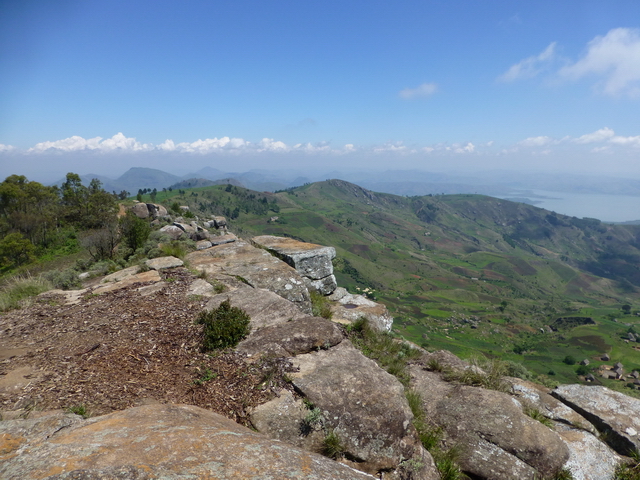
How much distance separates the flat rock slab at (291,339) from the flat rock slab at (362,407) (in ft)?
1.71

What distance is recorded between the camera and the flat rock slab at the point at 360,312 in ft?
46.3

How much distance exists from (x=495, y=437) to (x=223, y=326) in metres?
7.20

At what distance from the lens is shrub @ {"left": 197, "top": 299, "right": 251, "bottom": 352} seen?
7.96 metres

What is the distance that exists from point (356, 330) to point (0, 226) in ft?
195

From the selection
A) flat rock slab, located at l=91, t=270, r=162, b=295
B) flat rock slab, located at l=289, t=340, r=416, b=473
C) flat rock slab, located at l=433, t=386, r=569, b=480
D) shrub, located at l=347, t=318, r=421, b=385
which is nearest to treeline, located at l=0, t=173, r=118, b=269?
flat rock slab, located at l=91, t=270, r=162, b=295

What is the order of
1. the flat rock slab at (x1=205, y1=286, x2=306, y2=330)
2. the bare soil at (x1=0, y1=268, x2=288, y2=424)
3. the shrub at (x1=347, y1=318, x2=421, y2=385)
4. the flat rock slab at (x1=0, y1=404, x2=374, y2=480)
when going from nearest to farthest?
the flat rock slab at (x1=0, y1=404, x2=374, y2=480)
the bare soil at (x1=0, y1=268, x2=288, y2=424)
the shrub at (x1=347, y1=318, x2=421, y2=385)
the flat rock slab at (x1=205, y1=286, x2=306, y2=330)

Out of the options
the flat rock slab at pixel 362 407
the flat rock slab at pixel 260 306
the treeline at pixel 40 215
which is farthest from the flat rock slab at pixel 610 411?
the treeline at pixel 40 215

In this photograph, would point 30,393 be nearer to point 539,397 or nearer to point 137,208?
point 539,397

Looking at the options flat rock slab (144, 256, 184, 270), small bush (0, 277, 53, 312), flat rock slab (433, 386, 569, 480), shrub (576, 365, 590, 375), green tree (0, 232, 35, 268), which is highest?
flat rock slab (144, 256, 184, 270)

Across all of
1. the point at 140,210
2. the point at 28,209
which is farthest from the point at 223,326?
the point at 28,209

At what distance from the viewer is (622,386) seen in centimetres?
9119

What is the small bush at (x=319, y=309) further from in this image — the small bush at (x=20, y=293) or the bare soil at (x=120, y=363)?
the small bush at (x=20, y=293)

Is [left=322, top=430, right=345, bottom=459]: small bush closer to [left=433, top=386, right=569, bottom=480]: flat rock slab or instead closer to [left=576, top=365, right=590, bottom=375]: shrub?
[left=433, top=386, right=569, bottom=480]: flat rock slab

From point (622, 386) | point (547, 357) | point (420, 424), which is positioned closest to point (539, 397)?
point (420, 424)
